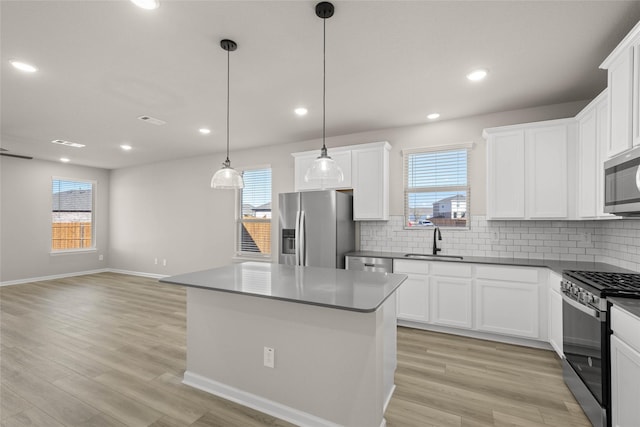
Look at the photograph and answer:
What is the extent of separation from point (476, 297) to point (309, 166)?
281 centimetres

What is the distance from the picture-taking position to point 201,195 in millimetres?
6324

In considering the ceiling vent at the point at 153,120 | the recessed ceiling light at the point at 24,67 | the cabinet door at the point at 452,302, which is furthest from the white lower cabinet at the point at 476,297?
the recessed ceiling light at the point at 24,67

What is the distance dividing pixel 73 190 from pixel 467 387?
8.90 m

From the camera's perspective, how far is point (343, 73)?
2.79m

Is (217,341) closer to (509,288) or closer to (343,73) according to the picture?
(343,73)

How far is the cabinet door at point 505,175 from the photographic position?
3.39 metres

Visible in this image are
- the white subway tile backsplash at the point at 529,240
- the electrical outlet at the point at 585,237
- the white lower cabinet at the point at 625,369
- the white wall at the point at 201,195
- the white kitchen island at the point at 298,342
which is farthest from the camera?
the white wall at the point at 201,195

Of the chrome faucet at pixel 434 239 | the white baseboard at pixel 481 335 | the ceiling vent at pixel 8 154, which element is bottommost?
the white baseboard at pixel 481 335

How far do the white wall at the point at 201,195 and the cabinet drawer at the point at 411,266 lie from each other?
0.88 metres

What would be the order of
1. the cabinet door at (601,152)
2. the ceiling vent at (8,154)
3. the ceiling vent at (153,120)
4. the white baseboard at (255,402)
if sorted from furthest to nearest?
the ceiling vent at (8,154) → the ceiling vent at (153,120) → the cabinet door at (601,152) → the white baseboard at (255,402)

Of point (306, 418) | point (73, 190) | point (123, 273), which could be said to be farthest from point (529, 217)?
point (73, 190)

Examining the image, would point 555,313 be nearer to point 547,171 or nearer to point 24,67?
point 547,171

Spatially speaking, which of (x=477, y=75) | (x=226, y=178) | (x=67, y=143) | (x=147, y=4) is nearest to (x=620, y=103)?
(x=477, y=75)

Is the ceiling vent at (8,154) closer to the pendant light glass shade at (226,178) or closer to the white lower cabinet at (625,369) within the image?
the pendant light glass shade at (226,178)
